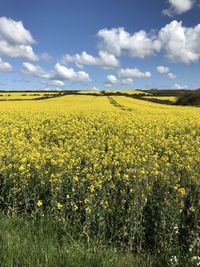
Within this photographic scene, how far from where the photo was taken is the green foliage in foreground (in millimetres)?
4953

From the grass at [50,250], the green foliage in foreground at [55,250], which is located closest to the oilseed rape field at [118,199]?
the green foliage in foreground at [55,250]

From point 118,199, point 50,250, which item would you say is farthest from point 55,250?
point 118,199

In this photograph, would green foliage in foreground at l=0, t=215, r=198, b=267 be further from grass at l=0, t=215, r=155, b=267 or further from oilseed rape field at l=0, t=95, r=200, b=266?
oilseed rape field at l=0, t=95, r=200, b=266

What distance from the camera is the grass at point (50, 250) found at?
16.2 ft

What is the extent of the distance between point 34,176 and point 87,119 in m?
11.9

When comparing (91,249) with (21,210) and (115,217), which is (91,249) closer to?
(115,217)

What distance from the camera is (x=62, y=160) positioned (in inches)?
332

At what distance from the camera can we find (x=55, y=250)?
5.39 m

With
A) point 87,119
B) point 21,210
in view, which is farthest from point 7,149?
point 87,119

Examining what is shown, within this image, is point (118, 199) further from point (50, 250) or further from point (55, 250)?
point (50, 250)

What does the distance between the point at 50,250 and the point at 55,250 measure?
6.1 inches

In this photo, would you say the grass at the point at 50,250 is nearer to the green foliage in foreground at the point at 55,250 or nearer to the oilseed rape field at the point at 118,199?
the green foliage in foreground at the point at 55,250

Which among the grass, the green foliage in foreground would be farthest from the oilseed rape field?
the grass

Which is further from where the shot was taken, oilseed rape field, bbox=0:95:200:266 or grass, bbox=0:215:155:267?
oilseed rape field, bbox=0:95:200:266
